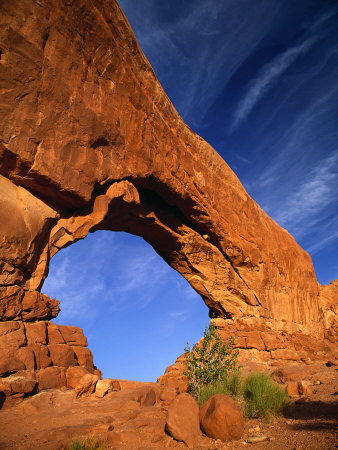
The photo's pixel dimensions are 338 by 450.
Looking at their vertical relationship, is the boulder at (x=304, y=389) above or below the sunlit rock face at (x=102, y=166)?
below

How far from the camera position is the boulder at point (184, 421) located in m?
4.97

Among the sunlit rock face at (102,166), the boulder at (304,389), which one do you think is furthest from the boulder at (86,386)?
the boulder at (304,389)

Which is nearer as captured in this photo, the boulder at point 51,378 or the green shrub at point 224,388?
the boulder at point 51,378

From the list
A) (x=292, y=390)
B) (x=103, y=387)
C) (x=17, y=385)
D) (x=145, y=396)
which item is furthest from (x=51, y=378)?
(x=292, y=390)

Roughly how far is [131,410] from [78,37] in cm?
883

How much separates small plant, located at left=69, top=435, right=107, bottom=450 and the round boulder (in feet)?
5.53

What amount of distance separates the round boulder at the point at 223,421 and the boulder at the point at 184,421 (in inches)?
7.1

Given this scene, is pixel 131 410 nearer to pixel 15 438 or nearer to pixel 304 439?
pixel 15 438

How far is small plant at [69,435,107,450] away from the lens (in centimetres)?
418

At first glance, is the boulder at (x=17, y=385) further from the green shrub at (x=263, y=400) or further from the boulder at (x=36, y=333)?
the green shrub at (x=263, y=400)

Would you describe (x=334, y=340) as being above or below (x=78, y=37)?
below

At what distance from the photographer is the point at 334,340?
18516 millimetres

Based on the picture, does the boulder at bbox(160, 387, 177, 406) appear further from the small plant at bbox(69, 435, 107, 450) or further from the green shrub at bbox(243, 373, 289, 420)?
the small plant at bbox(69, 435, 107, 450)

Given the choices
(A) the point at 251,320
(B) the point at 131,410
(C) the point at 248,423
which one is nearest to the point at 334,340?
(A) the point at 251,320
